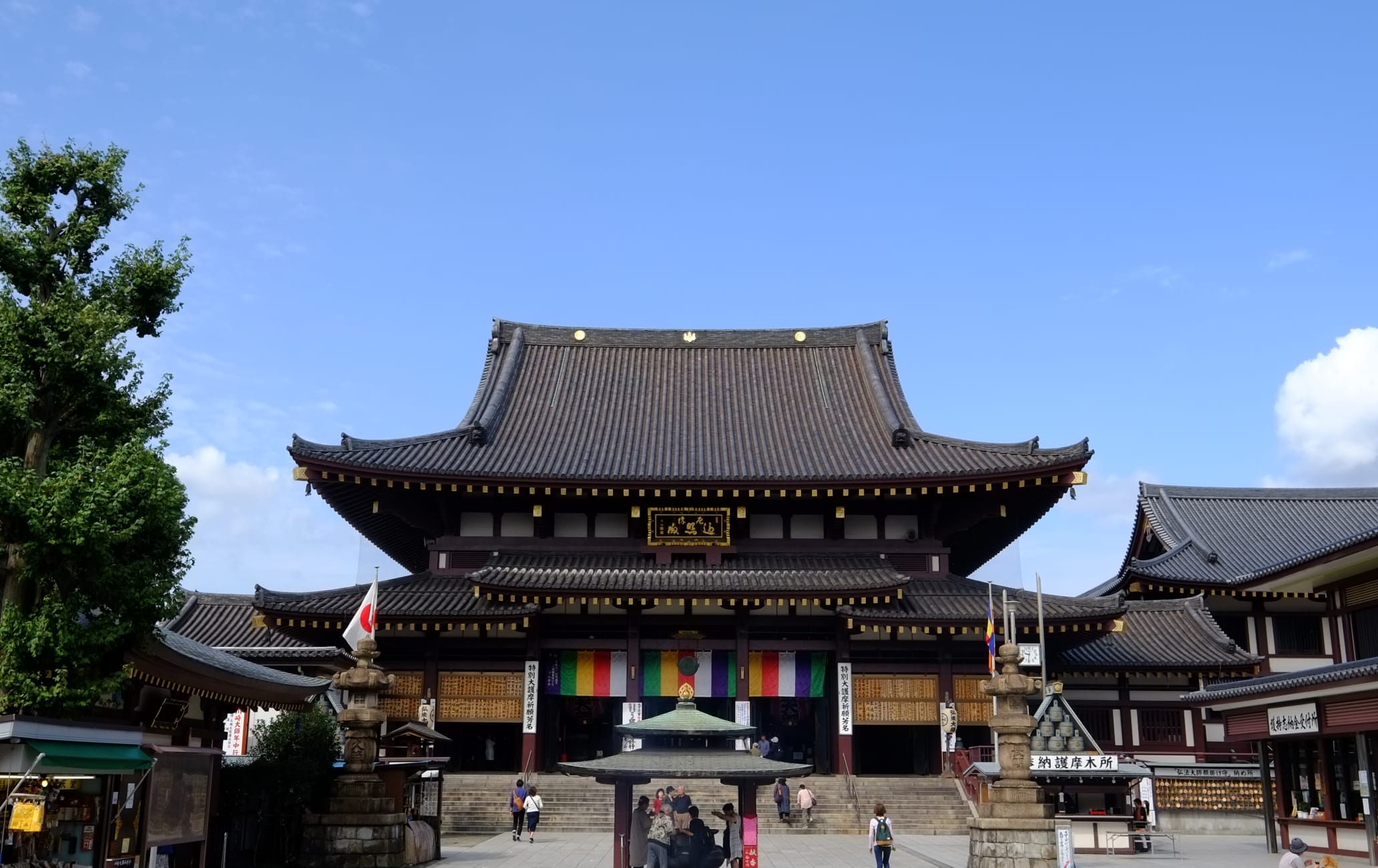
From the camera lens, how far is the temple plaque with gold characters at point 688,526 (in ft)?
116

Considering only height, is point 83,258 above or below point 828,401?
below

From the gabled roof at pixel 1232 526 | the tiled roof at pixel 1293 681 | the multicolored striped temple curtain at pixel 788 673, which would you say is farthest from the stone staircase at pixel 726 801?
the gabled roof at pixel 1232 526

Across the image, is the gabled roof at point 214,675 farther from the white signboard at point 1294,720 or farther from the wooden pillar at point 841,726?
the white signboard at point 1294,720

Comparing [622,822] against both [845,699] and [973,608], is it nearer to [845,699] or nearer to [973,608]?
[845,699]

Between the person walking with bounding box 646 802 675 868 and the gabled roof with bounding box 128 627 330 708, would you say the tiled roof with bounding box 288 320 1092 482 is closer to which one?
the gabled roof with bounding box 128 627 330 708

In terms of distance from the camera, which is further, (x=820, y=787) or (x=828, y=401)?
(x=828, y=401)

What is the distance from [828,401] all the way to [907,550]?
817 centimetres

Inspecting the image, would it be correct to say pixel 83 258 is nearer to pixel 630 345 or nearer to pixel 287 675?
pixel 287 675

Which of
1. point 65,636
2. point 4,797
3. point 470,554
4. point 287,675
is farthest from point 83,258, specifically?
point 470,554

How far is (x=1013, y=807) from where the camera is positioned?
20.7m

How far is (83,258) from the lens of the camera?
16.8m

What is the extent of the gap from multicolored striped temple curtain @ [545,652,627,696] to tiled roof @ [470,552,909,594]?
243 centimetres

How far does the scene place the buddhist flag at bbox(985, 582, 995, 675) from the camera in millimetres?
28889

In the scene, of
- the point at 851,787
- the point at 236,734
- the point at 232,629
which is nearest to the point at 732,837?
the point at 851,787
